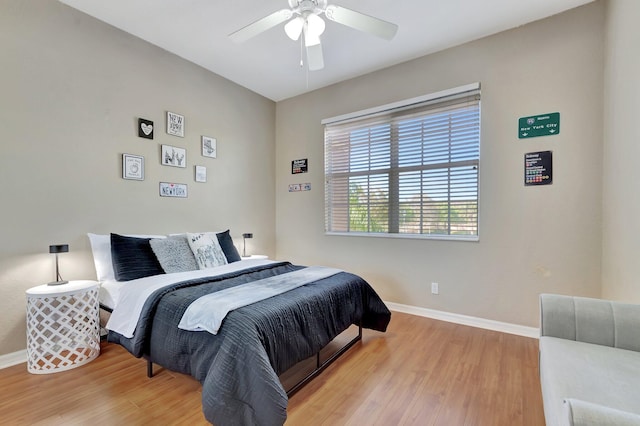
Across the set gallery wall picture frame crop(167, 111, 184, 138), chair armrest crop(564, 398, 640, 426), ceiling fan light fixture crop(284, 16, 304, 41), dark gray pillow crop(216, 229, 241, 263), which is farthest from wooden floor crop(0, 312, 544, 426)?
ceiling fan light fixture crop(284, 16, 304, 41)

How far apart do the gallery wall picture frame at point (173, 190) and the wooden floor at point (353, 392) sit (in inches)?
61.6

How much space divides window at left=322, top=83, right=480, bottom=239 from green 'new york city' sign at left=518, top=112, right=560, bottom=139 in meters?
0.38

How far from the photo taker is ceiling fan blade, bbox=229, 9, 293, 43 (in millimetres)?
2008

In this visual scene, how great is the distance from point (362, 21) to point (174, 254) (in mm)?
2494

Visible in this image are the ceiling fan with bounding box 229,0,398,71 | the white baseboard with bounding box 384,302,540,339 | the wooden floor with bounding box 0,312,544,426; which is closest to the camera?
the wooden floor with bounding box 0,312,544,426

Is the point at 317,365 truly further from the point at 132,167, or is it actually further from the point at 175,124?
the point at 175,124

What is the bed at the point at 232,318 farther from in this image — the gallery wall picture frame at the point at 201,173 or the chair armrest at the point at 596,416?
the chair armrest at the point at 596,416

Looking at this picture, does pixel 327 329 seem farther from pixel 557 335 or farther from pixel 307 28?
pixel 307 28

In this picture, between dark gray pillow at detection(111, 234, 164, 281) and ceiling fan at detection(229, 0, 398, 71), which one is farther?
dark gray pillow at detection(111, 234, 164, 281)

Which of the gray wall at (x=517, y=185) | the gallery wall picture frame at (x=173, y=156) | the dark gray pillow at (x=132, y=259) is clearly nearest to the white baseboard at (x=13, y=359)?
the dark gray pillow at (x=132, y=259)

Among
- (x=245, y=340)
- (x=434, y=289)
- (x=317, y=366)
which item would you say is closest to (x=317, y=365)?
(x=317, y=366)

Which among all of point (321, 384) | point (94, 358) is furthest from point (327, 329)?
point (94, 358)

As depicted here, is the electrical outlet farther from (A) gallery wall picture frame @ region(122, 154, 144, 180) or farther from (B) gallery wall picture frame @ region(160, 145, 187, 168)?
(A) gallery wall picture frame @ region(122, 154, 144, 180)

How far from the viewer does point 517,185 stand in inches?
107
